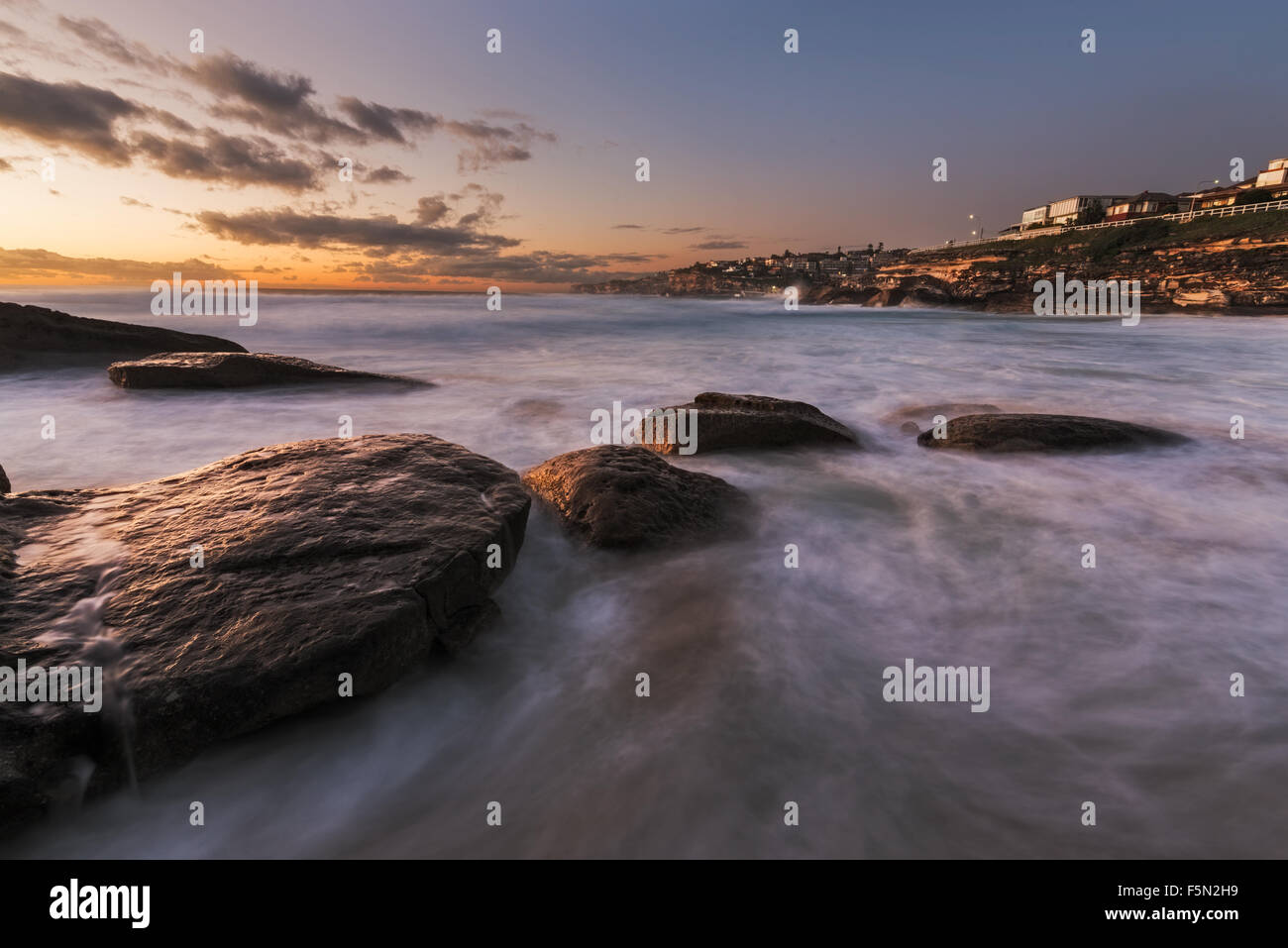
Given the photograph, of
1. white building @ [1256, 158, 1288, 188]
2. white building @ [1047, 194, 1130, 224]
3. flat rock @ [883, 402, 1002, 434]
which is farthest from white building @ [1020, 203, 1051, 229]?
flat rock @ [883, 402, 1002, 434]

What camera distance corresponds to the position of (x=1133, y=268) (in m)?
39.6

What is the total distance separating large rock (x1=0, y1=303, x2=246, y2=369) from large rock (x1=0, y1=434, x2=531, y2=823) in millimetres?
11218

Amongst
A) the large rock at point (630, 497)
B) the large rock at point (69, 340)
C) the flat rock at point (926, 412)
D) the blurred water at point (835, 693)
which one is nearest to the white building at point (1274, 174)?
the flat rock at point (926, 412)

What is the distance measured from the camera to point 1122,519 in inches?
211

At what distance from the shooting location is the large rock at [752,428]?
7230 mm

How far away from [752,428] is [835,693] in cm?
456

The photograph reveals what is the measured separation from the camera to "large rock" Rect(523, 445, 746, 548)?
4715mm

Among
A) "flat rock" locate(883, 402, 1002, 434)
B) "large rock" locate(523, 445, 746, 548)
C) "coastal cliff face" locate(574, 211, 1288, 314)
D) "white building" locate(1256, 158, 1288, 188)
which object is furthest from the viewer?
"white building" locate(1256, 158, 1288, 188)

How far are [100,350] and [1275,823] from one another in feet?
59.7

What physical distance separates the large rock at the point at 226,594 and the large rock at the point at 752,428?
10.9 feet

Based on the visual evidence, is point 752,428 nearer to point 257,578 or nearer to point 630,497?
point 630,497

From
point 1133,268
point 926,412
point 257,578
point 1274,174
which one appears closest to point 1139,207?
point 1274,174

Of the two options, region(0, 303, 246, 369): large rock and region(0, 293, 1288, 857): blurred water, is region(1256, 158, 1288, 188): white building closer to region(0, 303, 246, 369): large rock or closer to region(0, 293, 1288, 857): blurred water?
region(0, 293, 1288, 857): blurred water

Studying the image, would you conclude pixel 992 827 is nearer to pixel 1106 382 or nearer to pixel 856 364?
pixel 1106 382
